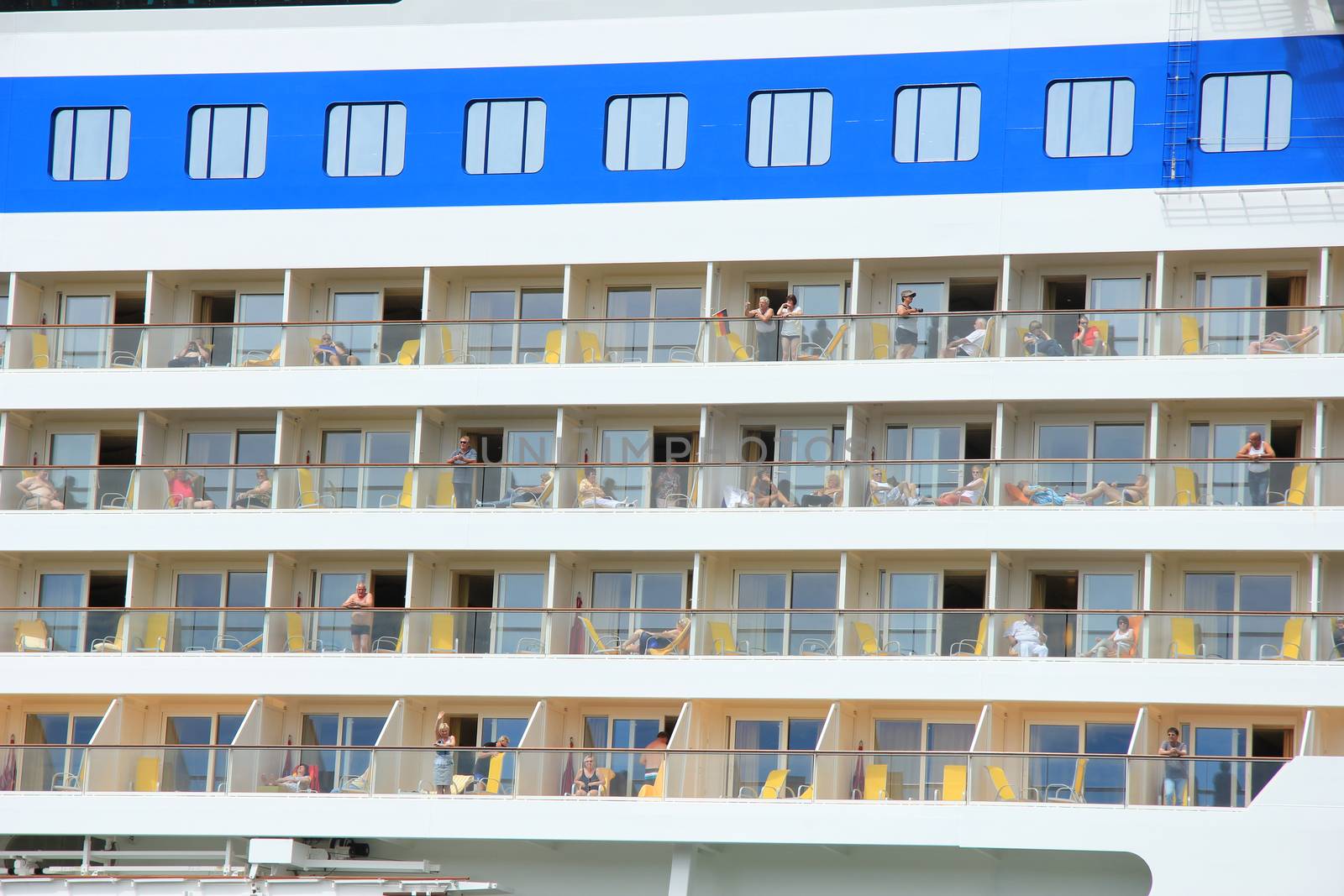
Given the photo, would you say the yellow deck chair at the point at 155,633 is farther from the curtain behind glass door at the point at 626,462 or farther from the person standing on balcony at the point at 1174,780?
the person standing on balcony at the point at 1174,780

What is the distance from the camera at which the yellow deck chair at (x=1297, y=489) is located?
29.9 meters

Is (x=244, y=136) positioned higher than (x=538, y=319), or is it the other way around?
(x=244, y=136)

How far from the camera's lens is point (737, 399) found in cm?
3177

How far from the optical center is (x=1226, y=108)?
103 ft

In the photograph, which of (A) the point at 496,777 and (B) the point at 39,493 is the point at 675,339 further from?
(B) the point at 39,493

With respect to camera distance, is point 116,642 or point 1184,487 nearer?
point 1184,487

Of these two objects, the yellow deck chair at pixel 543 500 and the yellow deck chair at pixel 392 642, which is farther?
the yellow deck chair at pixel 543 500

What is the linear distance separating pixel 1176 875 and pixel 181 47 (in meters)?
18.7

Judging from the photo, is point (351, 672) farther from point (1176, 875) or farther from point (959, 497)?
point (1176, 875)

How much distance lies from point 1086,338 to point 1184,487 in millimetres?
2435

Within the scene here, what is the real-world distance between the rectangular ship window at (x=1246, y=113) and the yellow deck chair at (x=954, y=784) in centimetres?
920

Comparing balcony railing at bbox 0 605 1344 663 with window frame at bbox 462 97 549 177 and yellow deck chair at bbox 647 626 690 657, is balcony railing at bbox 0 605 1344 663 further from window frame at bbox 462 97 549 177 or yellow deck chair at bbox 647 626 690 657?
window frame at bbox 462 97 549 177

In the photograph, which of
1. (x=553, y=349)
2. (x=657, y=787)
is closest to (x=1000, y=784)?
(x=657, y=787)

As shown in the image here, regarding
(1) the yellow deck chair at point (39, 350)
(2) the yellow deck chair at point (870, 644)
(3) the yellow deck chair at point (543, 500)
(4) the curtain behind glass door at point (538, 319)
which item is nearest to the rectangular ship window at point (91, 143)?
(1) the yellow deck chair at point (39, 350)
